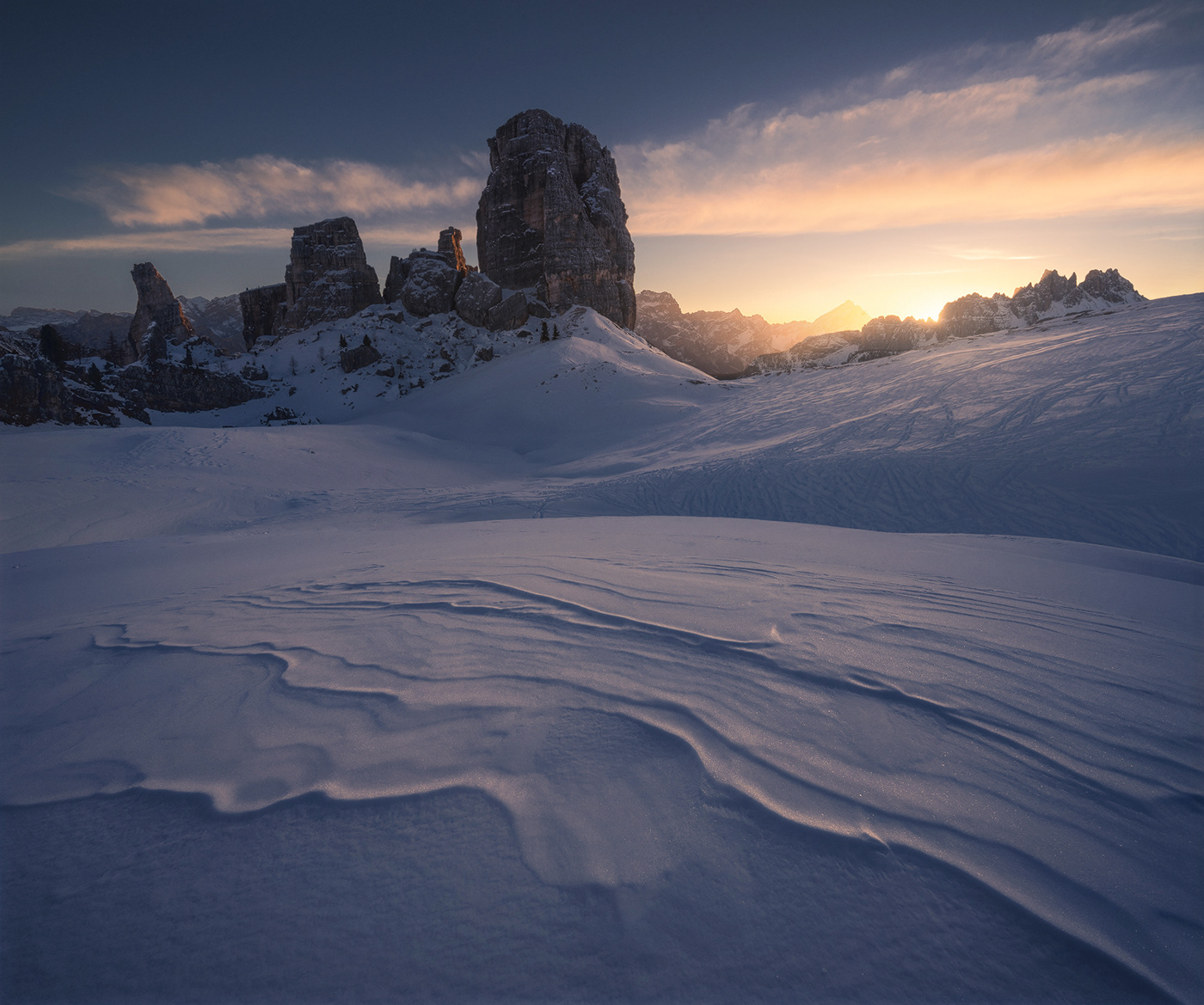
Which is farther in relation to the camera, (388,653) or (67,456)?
(67,456)

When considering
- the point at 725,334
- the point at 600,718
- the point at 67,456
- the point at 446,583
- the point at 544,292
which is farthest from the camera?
the point at 725,334

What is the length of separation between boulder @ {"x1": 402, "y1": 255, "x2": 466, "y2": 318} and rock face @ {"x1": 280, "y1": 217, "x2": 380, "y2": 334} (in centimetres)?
681

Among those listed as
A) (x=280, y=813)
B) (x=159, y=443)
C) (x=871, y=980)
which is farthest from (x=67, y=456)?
(x=871, y=980)

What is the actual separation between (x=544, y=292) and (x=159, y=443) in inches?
1334

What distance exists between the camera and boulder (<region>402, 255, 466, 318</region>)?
3894cm

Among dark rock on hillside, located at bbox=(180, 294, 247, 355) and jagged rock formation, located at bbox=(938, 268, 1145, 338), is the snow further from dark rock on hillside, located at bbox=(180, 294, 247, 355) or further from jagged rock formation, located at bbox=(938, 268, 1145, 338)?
dark rock on hillside, located at bbox=(180, 294, 247, 355)

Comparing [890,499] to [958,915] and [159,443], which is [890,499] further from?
[159,443]

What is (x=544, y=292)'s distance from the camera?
41500mm

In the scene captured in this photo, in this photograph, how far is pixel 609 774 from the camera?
1468 millimetres

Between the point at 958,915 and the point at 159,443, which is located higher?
the point at 159,443

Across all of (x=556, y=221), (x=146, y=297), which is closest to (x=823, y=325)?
(x=556, y=221)

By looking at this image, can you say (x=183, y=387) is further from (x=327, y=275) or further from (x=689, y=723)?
(x=689, y=723)

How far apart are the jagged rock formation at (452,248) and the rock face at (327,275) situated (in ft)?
24.9

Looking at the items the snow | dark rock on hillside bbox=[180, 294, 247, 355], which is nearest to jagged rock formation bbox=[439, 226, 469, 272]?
the snow
